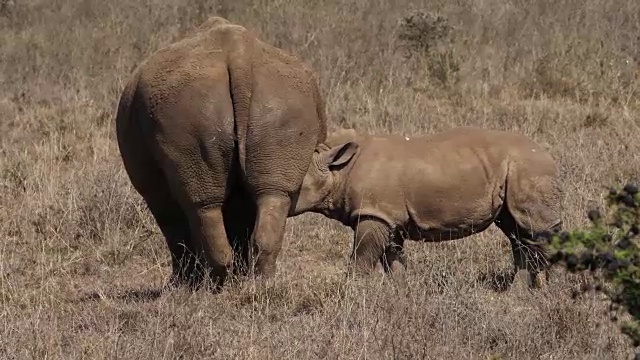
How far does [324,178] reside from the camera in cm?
695

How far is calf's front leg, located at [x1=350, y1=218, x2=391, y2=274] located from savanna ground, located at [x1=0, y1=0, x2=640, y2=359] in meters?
0.20

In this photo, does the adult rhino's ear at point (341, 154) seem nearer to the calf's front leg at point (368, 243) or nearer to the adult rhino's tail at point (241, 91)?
the calf's front leg at point (368, 243)

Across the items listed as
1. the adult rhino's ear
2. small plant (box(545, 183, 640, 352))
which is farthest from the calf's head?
small plant (box(545, 183, 640, 352))

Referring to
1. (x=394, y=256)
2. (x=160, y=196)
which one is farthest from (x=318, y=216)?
(x=160, y=196)

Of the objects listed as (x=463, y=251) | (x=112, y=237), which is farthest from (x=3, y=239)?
(x=463, y=251)

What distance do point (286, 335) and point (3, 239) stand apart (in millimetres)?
3492

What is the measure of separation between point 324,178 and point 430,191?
0.69 meters

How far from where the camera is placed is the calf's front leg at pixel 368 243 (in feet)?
22.9

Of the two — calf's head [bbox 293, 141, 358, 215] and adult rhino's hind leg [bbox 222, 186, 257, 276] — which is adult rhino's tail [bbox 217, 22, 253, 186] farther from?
calf's head [bbox 293, 141, 358, 215]

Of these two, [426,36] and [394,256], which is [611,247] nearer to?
[394,256]

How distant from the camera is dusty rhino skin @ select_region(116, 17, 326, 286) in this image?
20.1 feet

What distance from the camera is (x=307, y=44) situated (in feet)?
50.1

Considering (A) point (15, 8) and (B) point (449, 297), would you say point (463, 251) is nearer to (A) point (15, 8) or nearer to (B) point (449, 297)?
(B) point (449, 297)

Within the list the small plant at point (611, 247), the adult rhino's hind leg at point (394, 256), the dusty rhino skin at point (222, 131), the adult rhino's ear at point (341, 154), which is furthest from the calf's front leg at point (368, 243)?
the small plant at point (611, 247)
